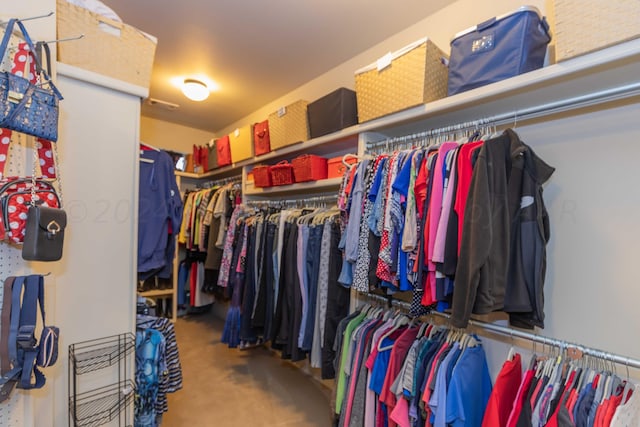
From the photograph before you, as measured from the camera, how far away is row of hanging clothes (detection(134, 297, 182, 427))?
1.57 metres

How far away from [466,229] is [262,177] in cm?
213

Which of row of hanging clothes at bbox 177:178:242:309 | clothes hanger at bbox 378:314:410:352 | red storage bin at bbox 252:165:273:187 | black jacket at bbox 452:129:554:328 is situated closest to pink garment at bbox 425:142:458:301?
black jacket at bbox 452:129:554:328

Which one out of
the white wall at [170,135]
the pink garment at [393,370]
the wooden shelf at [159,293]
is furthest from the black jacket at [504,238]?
the white wall at [170,135]

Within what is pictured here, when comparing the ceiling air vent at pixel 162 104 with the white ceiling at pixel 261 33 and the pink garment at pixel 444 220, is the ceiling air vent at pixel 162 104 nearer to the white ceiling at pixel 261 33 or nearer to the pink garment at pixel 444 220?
the white ceiling at pixel 261 33

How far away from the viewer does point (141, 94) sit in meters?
1.56

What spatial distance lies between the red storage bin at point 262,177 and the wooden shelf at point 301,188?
0.06 m

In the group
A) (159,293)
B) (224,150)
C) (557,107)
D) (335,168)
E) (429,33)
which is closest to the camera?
(557,107)

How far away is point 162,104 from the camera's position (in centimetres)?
370

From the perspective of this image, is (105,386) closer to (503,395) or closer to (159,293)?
(503,395)

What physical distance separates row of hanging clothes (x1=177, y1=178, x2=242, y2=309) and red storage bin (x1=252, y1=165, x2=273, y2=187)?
472 mm

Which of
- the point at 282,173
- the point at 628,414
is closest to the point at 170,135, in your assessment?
the point at 282,173

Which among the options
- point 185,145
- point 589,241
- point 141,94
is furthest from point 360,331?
point 185,145

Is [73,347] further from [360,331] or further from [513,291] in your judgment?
[513,291]

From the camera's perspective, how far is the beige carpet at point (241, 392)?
2.19 meters
